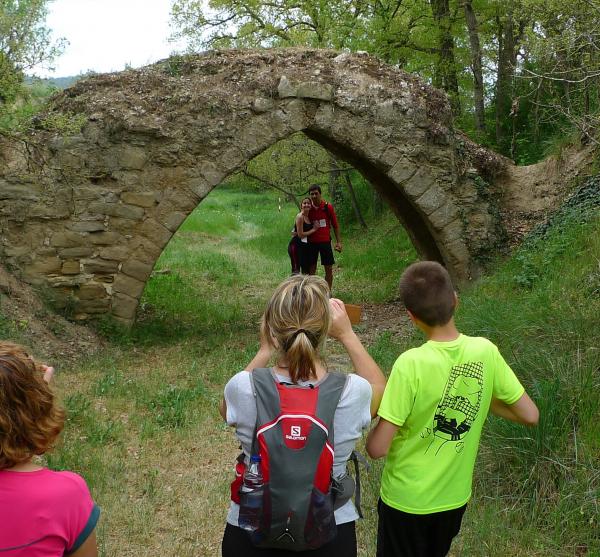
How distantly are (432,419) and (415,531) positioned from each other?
1.19 ft

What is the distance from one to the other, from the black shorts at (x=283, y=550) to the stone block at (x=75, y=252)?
17.4 ft

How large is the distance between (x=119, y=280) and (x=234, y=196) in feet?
81.2

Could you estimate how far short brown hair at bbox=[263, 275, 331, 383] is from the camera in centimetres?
180

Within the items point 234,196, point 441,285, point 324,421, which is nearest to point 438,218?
point 441,285

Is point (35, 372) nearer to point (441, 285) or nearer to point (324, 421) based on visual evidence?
point (324, 421)

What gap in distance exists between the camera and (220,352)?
257 inches

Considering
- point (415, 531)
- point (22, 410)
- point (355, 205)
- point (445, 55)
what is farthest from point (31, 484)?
point (355, 205)

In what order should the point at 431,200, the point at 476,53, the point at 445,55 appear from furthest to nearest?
1. the point at 445,55
2. the point at 476,53
3. the point at 431,200

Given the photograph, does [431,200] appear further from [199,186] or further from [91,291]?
[91,291]

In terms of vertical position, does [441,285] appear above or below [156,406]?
above

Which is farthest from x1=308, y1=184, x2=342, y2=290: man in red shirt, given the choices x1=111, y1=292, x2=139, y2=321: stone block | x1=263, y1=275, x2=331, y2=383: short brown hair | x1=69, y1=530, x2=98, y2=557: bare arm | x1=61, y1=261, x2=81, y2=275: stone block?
x1=69, y1=530, x2=98, y2=557: bare arm

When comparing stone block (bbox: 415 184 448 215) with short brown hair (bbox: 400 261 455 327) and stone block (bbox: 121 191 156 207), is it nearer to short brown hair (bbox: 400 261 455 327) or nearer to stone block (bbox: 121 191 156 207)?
stone block (bbox: 121 191 156 207)

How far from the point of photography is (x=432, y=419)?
2078 millimetres

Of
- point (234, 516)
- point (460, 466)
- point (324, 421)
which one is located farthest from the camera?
point (460, 466)
